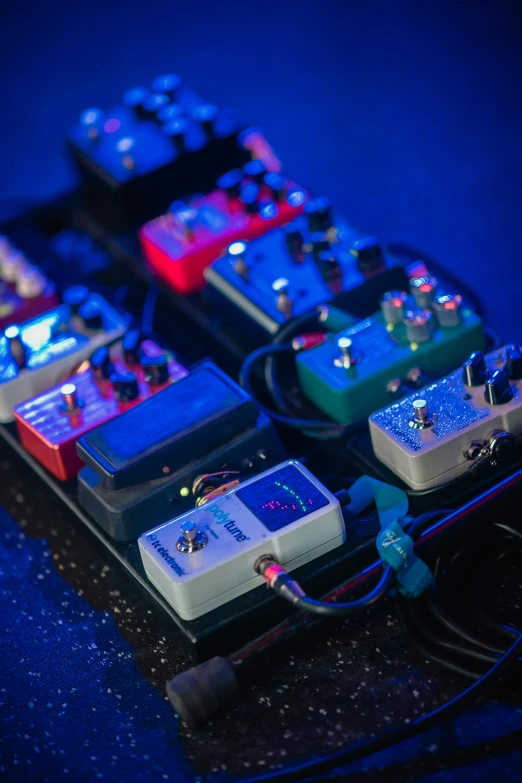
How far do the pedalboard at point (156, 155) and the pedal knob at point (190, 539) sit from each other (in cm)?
79

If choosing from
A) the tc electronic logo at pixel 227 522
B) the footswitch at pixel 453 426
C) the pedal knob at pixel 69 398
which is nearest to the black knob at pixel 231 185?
the pedal knob at pixel 69 398

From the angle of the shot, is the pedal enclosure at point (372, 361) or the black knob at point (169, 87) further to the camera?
the black knob at point (169, 87)

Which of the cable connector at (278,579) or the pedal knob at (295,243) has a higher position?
the pedal knob at (295,243)

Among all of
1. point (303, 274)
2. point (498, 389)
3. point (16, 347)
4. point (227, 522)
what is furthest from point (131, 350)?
point (498, 389)

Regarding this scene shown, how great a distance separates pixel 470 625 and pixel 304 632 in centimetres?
17

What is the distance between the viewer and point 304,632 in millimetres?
1144

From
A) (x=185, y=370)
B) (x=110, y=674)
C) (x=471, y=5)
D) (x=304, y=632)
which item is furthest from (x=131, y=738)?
(x=471, y=5)

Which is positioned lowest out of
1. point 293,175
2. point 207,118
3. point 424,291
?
point 293,175

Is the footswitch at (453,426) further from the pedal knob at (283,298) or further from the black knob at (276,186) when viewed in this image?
the black knob at (276,186)

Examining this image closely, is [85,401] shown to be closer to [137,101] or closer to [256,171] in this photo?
[256,171]

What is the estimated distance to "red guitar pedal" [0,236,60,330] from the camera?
5.27ft

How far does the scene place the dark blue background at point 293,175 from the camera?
1112 mm

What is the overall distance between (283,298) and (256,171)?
319mm

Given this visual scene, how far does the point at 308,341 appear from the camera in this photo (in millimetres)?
1436
